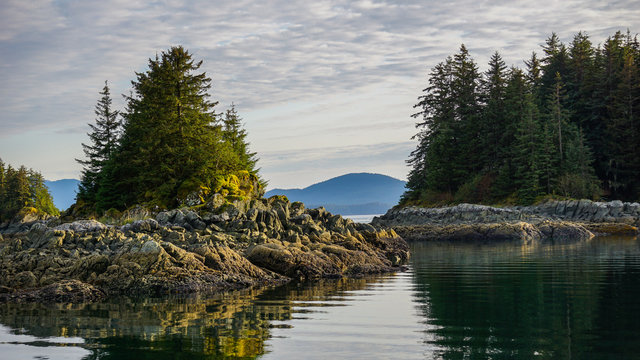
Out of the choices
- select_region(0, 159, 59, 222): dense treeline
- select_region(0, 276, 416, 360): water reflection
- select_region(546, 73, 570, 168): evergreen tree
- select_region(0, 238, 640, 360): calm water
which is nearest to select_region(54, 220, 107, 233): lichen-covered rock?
select_region(0, 276, 416, 360): water reflection

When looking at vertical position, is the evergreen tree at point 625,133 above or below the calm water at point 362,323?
above

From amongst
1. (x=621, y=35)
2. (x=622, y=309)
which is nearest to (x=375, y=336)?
(x=622, y=309)

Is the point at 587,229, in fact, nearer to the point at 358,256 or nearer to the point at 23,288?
the point at 358,256

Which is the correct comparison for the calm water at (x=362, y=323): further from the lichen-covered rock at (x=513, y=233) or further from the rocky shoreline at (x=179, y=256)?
the lichen-covered rock at (x=513, y=233)

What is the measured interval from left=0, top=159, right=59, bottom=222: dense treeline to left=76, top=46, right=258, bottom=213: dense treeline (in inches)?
2237

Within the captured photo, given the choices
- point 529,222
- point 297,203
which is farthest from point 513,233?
point 297,203

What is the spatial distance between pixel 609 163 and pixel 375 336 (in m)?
59.2

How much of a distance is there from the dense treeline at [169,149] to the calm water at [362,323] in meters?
19.8

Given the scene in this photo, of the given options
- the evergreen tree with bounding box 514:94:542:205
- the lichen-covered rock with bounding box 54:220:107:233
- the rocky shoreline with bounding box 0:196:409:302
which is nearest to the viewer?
the rocky shoreline with bounding box 0:196:409:302

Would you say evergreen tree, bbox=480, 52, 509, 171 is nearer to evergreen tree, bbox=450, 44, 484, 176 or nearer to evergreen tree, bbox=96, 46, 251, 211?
evergreen tree, bbox=450, 44, 484, 176

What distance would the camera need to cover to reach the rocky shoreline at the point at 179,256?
17391 millimetres

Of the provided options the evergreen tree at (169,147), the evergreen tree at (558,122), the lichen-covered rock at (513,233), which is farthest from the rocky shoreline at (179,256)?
the evergreen tree at (558,122)

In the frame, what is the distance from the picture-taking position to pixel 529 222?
47125 mm

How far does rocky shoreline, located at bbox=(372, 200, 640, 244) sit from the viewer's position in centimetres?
4381
